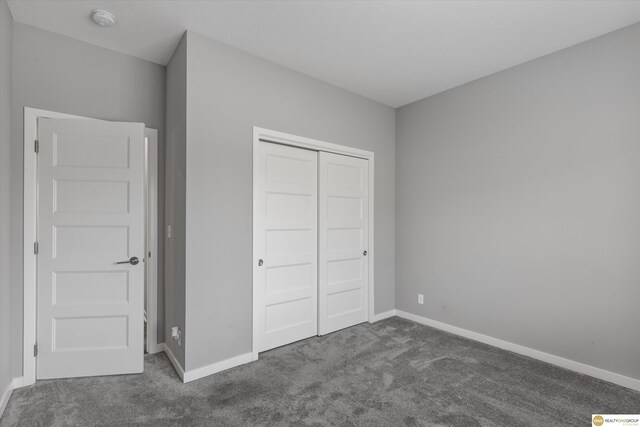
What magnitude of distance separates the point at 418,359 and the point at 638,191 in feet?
7.37

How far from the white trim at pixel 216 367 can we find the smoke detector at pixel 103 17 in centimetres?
280

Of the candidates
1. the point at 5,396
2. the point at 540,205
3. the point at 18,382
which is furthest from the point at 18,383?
the point at 540,205

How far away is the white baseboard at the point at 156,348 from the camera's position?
295 centimetres

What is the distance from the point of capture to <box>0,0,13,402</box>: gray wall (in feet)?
6.81

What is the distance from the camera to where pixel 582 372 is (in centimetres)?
259

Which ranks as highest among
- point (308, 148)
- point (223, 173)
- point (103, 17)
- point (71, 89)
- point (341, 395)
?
point (103, 17)

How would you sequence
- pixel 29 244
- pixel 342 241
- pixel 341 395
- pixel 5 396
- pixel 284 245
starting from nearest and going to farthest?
pixel 5 396, pixel 341 395, pixel 29 244, pixel 284 245, pixel 342 241

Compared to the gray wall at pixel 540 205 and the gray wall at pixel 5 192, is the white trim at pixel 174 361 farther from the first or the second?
the gray wall at pixel 540 205

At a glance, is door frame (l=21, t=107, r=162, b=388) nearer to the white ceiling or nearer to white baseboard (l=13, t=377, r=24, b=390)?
white baseboard (l=13, t=377, r=24, b=390)

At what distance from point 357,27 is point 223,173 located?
Result: 1658 millimetres

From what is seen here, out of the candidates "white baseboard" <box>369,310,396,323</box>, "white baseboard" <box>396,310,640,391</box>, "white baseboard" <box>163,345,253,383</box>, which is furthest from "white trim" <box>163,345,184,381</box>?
Result: "white baseboard" <box>396,310,640,391</box>

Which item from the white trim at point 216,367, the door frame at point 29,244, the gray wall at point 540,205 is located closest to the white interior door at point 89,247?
the door frame at point 29,244

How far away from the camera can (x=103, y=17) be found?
7.47ft

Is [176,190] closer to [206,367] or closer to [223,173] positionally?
[223,173]
